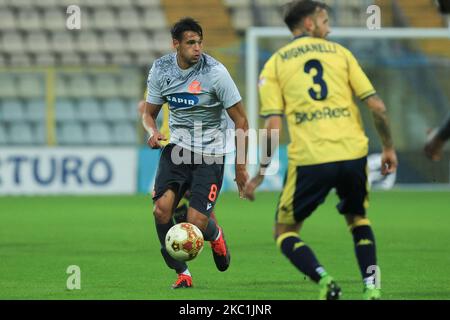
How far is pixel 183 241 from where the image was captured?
809 centimetres

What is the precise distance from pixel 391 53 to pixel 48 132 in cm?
697

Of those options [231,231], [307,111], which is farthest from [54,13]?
[307,111]

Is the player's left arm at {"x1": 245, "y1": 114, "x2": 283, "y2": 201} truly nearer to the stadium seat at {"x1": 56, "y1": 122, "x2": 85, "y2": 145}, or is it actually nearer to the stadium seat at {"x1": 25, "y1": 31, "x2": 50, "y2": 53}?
the stadium seat at {"x1": 56, "y1": 122, "x2": 85, "y2": 145}

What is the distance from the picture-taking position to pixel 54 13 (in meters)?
24.5

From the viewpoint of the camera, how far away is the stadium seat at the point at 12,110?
73.3 feet

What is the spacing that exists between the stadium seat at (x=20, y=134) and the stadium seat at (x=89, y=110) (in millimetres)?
1202

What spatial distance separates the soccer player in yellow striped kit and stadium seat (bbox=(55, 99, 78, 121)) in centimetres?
1567

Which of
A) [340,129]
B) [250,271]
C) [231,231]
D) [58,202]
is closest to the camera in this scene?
[340,129]

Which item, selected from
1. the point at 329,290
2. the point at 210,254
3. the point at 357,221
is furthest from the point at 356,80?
the point at 210,254

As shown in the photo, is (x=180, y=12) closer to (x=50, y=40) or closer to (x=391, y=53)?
(x=50, y=40)

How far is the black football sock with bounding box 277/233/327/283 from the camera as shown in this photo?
22.6 ft

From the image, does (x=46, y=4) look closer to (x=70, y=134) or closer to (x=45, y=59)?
(x=45, y=59)

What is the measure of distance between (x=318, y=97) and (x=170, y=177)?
5.92ft

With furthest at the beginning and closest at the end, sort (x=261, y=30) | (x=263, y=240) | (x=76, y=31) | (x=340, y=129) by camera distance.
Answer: (x=76, y=31), (x=261, y=30), (x=263, y=240), (x=340, y=129)
